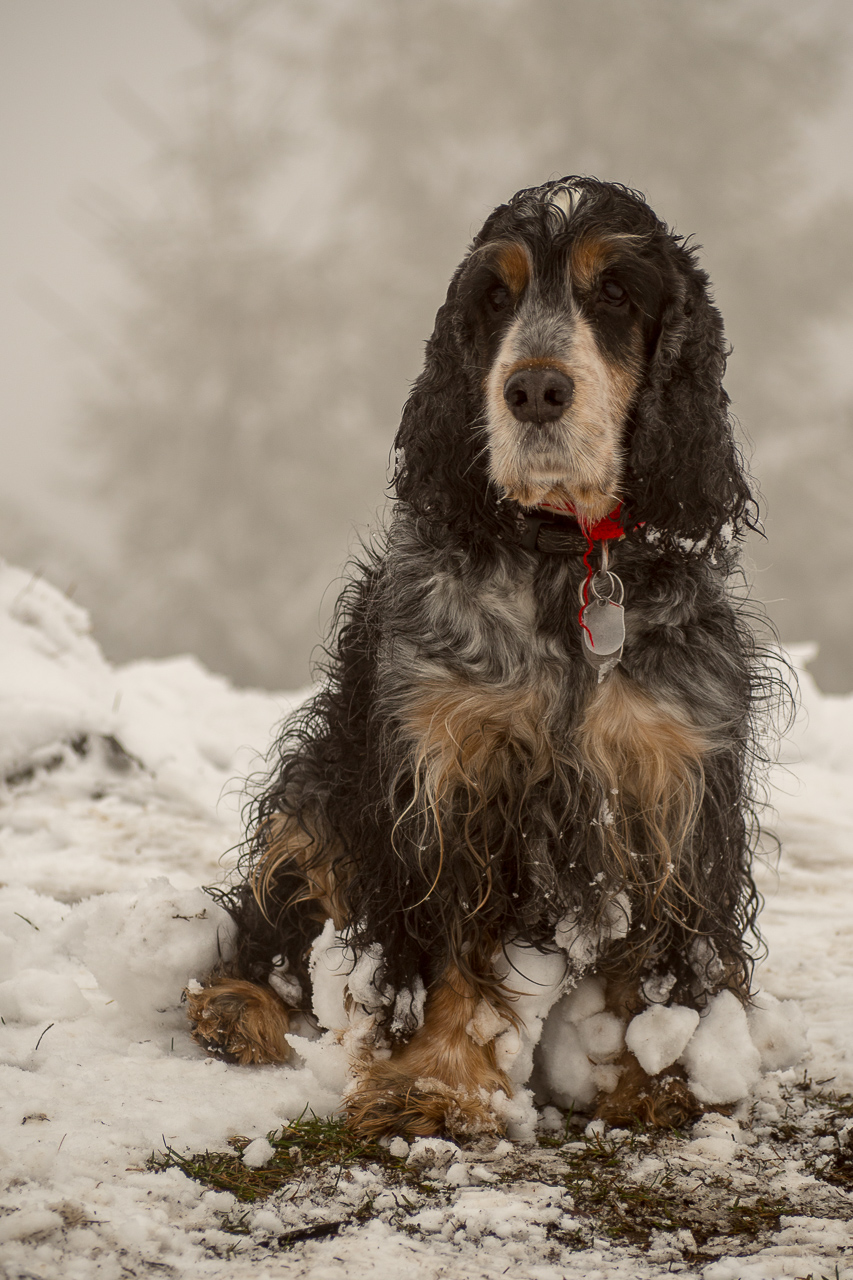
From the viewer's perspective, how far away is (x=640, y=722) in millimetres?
2904

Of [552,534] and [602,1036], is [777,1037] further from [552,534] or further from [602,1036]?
[552,534]

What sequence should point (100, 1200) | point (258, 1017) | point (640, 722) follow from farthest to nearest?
point (258, 1017)
point (640, 722)
point (100, 1200)

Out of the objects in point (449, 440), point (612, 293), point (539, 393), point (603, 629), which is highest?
point (612, 293)

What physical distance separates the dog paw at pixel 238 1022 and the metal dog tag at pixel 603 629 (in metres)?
1.49

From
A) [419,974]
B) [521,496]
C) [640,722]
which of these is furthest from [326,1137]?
[521,496]

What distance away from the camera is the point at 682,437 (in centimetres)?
296

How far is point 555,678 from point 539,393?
2.38 feet

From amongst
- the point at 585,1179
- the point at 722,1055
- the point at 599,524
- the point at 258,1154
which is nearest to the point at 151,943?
the point at 258,1154

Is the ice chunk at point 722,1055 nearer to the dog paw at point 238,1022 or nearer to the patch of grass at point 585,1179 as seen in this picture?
the patch of grass at point 585,1179

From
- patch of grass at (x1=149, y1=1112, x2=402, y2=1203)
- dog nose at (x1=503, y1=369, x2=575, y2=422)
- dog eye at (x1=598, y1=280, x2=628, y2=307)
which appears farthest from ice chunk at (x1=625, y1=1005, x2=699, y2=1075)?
dog eye at (x1=598, y1=280, x2=628, y2=307)

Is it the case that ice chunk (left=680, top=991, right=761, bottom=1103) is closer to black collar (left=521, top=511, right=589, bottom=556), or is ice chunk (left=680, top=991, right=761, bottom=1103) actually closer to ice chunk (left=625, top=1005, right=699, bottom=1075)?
ice chunk (left=625, top=1005, right=699, bottom=1075)

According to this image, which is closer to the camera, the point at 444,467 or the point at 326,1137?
the point at 326,1137

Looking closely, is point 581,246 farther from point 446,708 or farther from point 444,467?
point 446,708

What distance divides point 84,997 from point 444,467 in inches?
80.6
